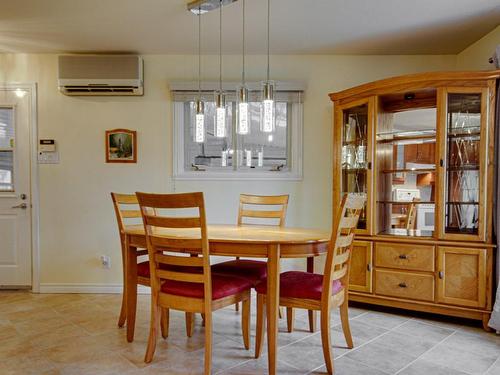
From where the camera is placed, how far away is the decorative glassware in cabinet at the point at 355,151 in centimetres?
315

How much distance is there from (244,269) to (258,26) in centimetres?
192

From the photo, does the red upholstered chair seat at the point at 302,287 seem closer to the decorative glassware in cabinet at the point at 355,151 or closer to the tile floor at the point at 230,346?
the tile floor at the point at 230,346

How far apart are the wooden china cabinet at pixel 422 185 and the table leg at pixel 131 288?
69.9 inches

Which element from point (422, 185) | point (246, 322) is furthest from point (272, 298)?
point (422, 185)

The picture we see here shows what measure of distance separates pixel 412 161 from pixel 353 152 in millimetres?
494

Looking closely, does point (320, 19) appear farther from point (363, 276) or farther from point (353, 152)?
point (363, 276)

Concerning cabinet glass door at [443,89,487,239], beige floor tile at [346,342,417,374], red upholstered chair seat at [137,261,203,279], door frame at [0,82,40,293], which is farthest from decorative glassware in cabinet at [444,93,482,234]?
door frame at [0,82,40,293]

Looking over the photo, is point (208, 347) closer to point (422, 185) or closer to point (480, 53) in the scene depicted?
point (422, 185)

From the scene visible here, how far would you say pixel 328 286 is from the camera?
6.41 feet

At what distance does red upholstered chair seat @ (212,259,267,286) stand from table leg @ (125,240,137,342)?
0.54 m

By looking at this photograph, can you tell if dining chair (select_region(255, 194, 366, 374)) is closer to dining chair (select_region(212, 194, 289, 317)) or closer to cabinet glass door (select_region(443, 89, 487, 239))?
dining chair (select_region(212, 194, 289, 317))

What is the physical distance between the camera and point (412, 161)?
3.05 meters

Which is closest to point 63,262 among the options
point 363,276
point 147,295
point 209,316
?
point 147,295

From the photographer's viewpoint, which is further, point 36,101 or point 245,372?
point 36,101
